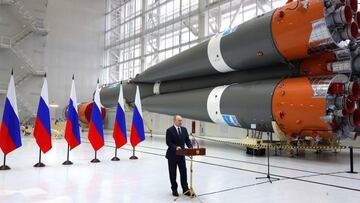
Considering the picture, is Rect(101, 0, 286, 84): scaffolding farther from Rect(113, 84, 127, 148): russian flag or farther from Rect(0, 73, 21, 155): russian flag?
Rect(0, 73, 21, 155): russian flag

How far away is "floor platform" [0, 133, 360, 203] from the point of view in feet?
17.7

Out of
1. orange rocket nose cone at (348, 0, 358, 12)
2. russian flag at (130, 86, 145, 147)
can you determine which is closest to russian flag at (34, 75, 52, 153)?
russian flag at (130, 86, 145, 147)

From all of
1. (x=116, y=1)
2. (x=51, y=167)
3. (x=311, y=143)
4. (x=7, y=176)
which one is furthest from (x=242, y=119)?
(x=116, y=1)

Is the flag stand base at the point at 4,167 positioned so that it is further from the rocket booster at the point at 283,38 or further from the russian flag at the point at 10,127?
the rocket booster at the point at 283,38

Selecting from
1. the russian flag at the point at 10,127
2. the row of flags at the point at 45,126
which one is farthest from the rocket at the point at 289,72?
the russian flag at the point at 10,127

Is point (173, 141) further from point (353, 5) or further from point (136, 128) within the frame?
point (353, 5)

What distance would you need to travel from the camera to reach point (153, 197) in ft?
17.7

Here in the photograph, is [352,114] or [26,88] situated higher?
[26,88]

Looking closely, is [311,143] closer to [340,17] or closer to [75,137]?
[340,17]

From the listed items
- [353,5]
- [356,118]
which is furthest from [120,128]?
[353,5]

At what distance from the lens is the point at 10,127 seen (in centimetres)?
827

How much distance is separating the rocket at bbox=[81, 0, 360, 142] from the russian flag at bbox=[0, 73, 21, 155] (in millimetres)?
6620

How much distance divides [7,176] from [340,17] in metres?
8.83

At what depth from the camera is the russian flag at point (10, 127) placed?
26.8 ft
